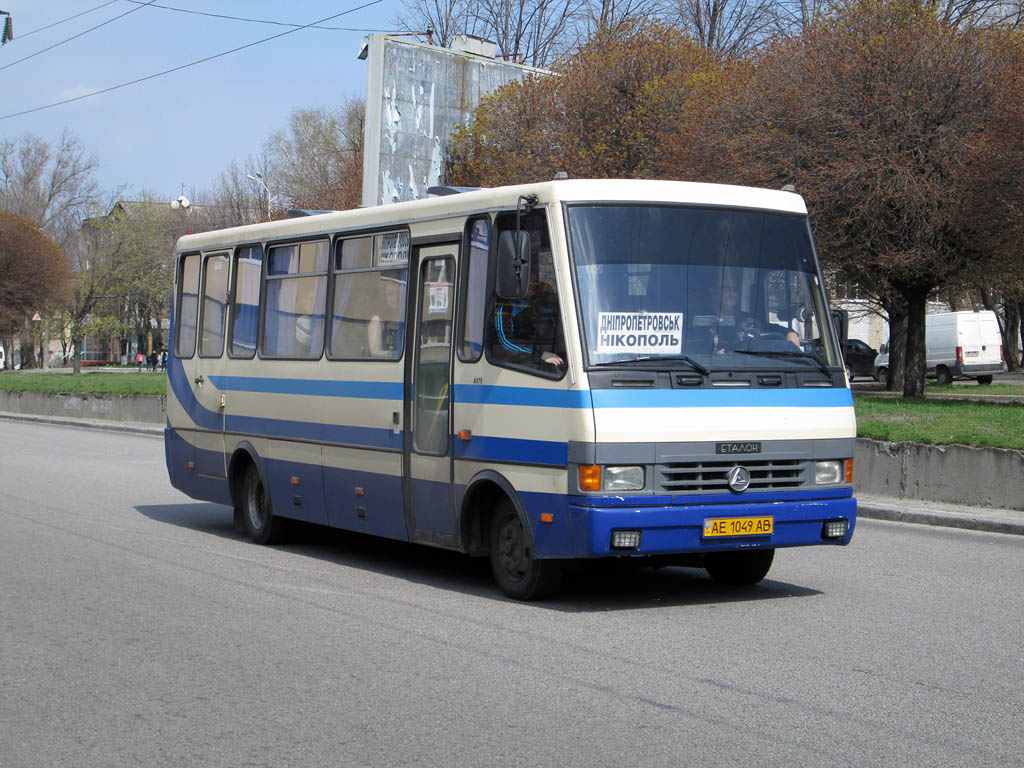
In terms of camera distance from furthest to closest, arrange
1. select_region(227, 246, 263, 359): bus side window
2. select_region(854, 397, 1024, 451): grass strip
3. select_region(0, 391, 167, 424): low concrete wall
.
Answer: select_region(0, 391, 167, 424): low concrete wall
select_region(854, 397, 1024, 451): grass strip
select_region(227, 246, 263, 359): bus side window

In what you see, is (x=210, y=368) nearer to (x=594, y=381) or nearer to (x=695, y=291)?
(x=594, y=381)

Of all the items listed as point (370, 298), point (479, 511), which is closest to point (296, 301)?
point (370, 298)

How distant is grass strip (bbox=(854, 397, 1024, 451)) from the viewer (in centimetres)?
1503

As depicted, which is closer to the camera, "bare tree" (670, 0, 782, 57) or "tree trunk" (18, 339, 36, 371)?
"bare tree" (670, 0, 782, 57)

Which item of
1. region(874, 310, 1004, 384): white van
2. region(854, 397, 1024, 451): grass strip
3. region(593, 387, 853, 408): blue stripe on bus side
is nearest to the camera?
region(593, 387, 853, 408): blue stripe on bus side

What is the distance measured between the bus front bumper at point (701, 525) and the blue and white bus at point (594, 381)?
0.04 feet

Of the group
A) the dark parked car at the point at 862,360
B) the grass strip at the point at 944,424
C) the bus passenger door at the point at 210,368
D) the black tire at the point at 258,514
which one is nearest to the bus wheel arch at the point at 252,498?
the black tire at the point at 258,514

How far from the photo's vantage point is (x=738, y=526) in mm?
8492

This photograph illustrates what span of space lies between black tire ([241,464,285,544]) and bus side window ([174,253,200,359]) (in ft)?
5.79

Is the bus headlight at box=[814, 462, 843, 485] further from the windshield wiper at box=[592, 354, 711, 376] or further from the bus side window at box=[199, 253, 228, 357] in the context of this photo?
the bus side window at box=[199, 253, 228, 357]

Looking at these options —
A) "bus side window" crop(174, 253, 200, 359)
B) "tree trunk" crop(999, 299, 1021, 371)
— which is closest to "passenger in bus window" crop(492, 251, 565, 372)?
"bus side window" crop(174, 253, 200, 359)

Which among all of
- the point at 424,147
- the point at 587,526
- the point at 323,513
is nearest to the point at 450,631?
the point at 587,526

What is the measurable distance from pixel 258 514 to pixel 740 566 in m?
4.84

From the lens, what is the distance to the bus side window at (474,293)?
9.25 m
